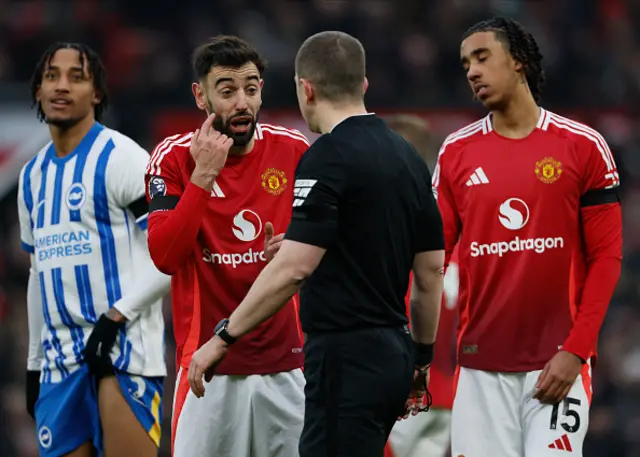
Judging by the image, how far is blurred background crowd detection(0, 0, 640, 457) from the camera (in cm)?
1269

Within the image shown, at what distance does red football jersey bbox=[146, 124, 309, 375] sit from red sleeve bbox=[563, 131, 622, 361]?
118cm

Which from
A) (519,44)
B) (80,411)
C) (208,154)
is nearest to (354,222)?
(208,154)

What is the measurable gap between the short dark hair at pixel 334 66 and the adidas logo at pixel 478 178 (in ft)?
3.23

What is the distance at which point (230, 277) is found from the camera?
18.6 ft

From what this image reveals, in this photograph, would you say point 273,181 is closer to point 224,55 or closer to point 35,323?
point 224,55

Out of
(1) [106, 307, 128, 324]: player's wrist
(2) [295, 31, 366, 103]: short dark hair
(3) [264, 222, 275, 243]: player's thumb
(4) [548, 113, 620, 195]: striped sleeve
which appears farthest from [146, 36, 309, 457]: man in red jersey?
(4) [548, 113, 620, 195]: striped sleeve

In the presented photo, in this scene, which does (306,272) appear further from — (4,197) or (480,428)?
(4,197)

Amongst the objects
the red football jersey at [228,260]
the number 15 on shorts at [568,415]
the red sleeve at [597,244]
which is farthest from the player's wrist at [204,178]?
the number 15 on shorts at [568,415]

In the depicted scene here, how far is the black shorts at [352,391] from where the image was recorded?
4.79 metres

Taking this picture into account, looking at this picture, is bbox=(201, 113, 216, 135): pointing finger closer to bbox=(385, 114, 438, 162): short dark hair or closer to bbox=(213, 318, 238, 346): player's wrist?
bbox=(213, 318, 238, 346): player's wrist

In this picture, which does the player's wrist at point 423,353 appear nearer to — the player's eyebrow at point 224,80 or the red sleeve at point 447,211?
the red sleeve at point 447,211

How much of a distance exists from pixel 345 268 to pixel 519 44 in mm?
1567

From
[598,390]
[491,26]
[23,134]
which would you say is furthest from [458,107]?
[491,26]

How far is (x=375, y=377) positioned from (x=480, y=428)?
1.08 metres
